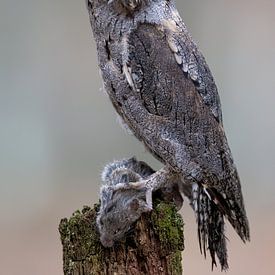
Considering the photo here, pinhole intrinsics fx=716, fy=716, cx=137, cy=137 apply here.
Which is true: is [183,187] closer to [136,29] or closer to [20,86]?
[136,29]

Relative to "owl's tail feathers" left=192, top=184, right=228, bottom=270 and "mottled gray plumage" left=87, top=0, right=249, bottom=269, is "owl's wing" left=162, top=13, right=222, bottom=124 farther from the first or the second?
"owl's tail feathers" left=192, top=184, right=228, bottom=270

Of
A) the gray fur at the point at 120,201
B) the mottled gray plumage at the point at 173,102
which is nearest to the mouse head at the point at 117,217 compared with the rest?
the gray fur at the point at 120,201

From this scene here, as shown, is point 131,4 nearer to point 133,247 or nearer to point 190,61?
point 190,61

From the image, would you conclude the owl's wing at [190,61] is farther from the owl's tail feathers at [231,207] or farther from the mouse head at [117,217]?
the mouse head at [117,217]

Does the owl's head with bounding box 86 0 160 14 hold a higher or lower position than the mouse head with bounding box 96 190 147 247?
higher

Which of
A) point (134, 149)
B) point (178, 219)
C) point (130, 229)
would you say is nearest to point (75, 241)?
point (130, 229)

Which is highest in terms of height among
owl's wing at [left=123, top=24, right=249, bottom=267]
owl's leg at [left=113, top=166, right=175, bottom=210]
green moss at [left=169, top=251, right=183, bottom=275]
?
owl's wing at [left=123, top=24, right=249, bottom=267]

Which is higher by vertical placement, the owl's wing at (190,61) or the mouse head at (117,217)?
the owl's wing at (190,61)

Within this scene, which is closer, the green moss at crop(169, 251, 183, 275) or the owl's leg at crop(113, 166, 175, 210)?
the green moss at crop(169, 251, 183, 275)

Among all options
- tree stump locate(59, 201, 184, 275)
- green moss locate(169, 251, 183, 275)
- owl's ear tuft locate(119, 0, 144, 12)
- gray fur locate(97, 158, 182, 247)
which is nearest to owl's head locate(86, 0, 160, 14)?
owl's ear tuft locate(119, 0, 144, 12)
